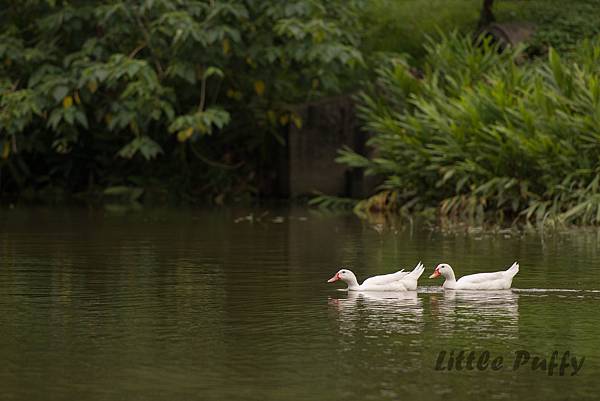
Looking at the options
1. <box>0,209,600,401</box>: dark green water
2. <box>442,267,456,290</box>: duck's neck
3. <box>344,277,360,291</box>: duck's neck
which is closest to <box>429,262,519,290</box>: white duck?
<box>442,267,456,290</box>: duck's neck

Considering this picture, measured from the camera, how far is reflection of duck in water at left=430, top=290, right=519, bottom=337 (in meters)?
9.90

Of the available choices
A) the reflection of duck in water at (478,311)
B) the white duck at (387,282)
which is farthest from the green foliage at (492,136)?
the reflection of duck in water at (478,311)

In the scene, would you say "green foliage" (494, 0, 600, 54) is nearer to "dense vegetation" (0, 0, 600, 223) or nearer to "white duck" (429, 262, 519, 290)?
"dense vegetation" (0, 0, 600, 223)

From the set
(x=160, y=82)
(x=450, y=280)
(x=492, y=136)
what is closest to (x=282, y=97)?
(x=160, y=82)

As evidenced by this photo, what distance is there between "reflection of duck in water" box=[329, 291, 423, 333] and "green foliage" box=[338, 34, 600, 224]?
844 centimetres

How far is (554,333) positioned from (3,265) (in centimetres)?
664

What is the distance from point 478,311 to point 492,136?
11626 mm

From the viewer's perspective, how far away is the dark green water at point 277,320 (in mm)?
7852

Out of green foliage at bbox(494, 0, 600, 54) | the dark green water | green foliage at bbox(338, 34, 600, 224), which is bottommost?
the dark green water

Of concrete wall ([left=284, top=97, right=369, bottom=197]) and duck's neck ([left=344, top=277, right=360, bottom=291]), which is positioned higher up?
concrete wall ([left=284, top=97, right=369, bottom=197])

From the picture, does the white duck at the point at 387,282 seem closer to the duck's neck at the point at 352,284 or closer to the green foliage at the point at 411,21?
the duck's neck at the point at 352,284

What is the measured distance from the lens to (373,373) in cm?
816

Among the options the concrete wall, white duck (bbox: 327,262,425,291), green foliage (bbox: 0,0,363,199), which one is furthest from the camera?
the concrete wall

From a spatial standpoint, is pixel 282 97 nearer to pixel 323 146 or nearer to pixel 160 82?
pixel 323 146
